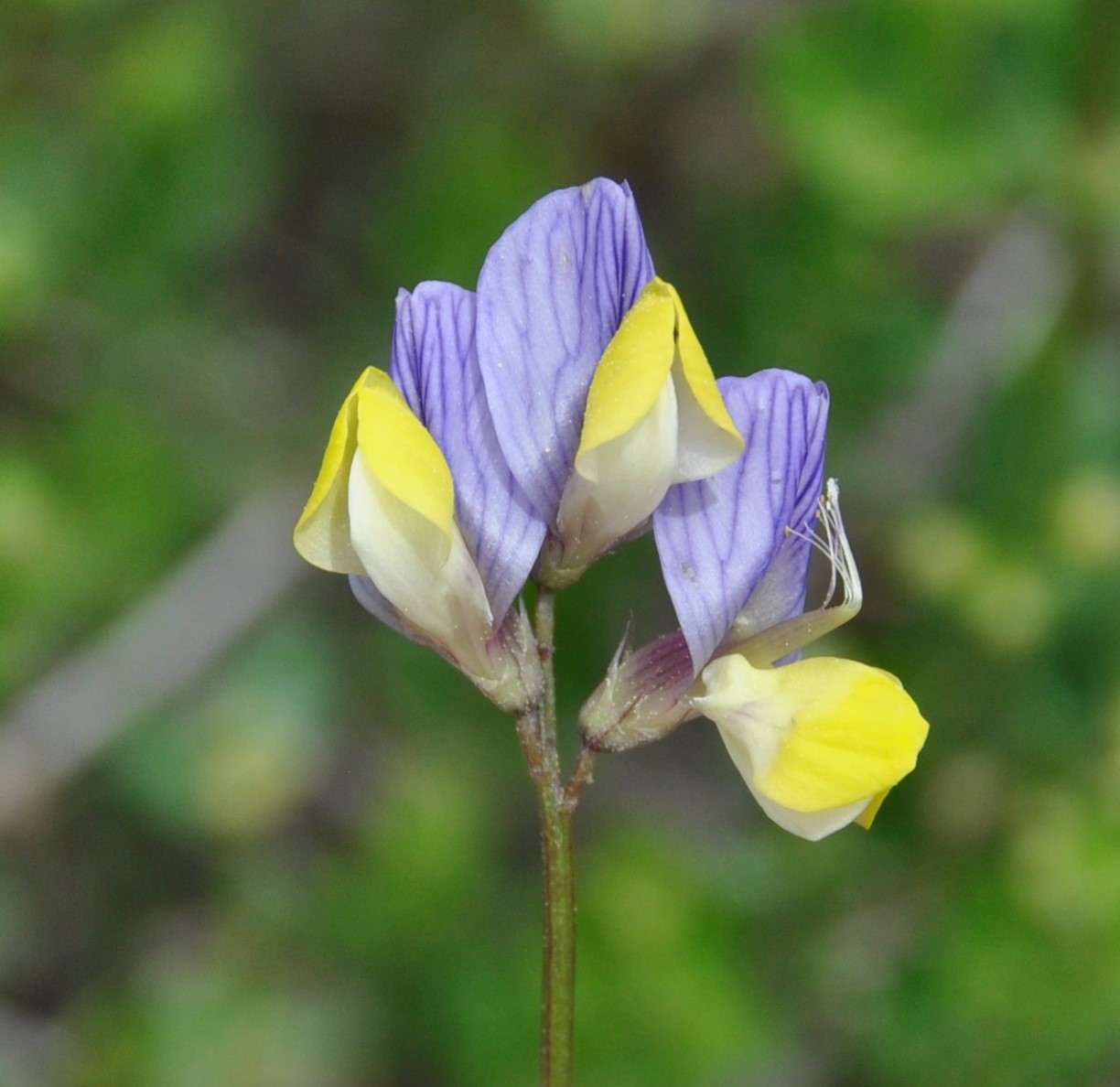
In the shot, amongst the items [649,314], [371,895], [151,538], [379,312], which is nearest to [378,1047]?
[371,895]

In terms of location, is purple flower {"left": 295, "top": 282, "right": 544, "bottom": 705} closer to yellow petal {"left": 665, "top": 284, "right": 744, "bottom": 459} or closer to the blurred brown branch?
yellow petal {"left": 665, "top": 284, "right": 744, "bottom": 459}

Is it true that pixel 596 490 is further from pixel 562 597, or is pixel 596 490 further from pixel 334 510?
pixel 562 597

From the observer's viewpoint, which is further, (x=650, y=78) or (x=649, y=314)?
(x=650, y=78)

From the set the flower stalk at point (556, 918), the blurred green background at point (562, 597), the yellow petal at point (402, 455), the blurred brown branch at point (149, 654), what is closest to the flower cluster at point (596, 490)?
the yellow petal at point (402, 455)

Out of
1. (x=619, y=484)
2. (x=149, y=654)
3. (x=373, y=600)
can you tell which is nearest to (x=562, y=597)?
(x=149, y=654)

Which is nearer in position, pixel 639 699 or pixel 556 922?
pixel 556 922

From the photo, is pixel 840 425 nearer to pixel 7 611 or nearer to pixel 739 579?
pixel 7 611

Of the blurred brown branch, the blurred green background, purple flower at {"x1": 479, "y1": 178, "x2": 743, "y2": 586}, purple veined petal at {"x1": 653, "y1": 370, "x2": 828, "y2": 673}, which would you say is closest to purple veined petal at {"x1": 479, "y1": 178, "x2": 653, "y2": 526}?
purple flower at {"x1": 479, "y1": 178, "x2": 743, "y2": 586}
